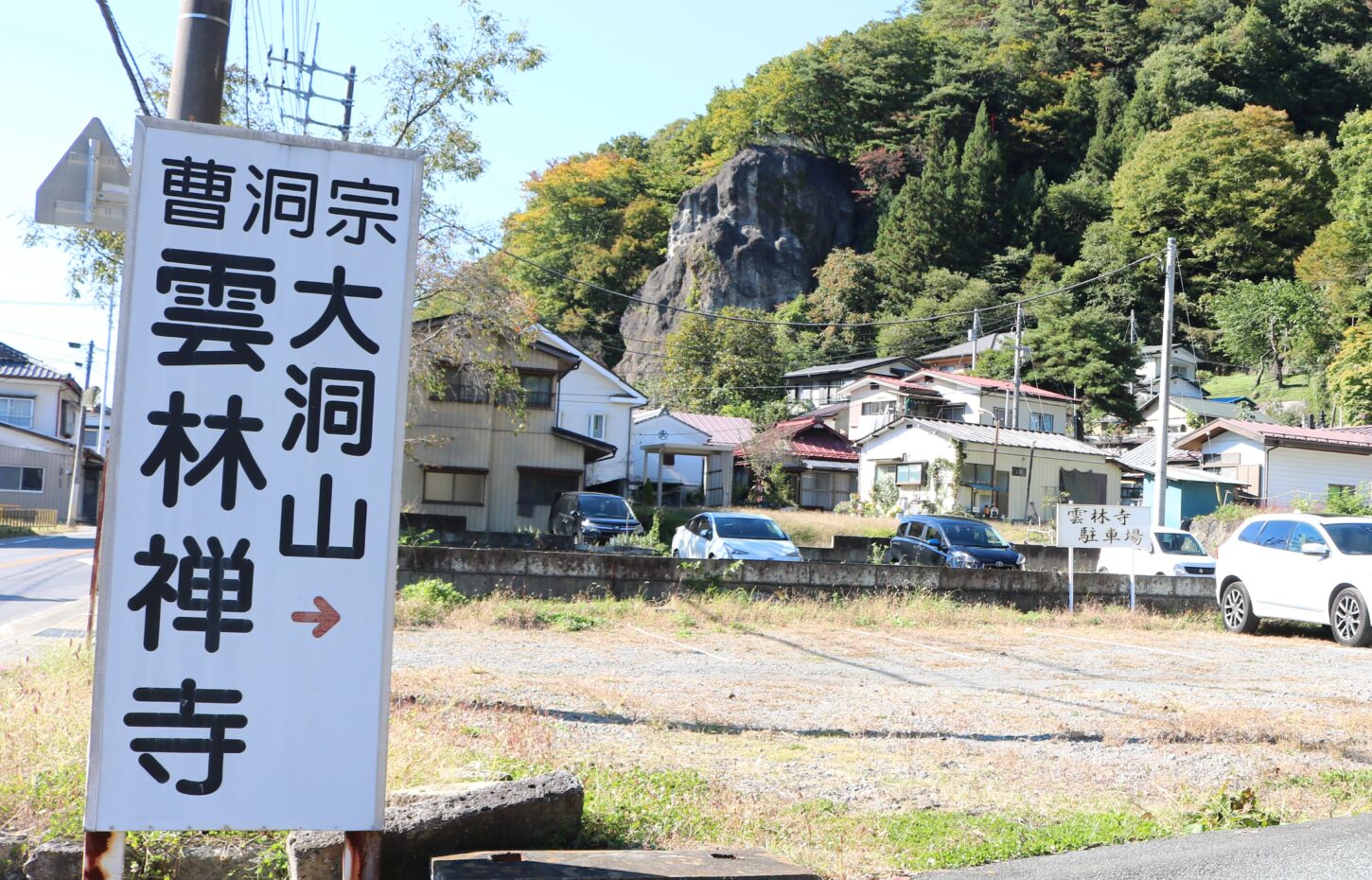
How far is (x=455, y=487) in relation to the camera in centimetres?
3069

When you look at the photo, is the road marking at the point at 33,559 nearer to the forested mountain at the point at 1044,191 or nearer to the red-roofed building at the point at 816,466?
the red-roofed building at the point at 816,466

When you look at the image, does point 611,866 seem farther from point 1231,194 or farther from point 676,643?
point 1231,194

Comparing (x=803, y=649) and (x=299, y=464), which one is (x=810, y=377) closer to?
(x=803, y=649)

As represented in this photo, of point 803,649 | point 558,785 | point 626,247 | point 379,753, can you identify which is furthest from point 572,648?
point 626,247

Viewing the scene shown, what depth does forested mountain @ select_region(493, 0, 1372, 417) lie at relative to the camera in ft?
176

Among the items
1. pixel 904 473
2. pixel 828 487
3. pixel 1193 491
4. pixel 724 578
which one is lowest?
pixel 724 578

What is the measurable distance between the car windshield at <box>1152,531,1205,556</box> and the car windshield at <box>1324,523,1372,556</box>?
7421mm

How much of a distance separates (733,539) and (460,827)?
14.9 meters

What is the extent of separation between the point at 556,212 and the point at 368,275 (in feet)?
214

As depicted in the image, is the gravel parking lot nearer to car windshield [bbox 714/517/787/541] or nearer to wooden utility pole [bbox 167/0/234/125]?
wooden utility pole [bbox 167/0/234/125]

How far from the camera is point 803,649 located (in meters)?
11.9

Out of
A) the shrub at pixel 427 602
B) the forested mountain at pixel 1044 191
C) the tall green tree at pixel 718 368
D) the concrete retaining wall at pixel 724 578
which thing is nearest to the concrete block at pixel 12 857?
the shrub at pixel 427 602

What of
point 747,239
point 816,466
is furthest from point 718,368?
point 747,239

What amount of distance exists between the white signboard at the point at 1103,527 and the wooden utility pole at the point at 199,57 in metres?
13.5
